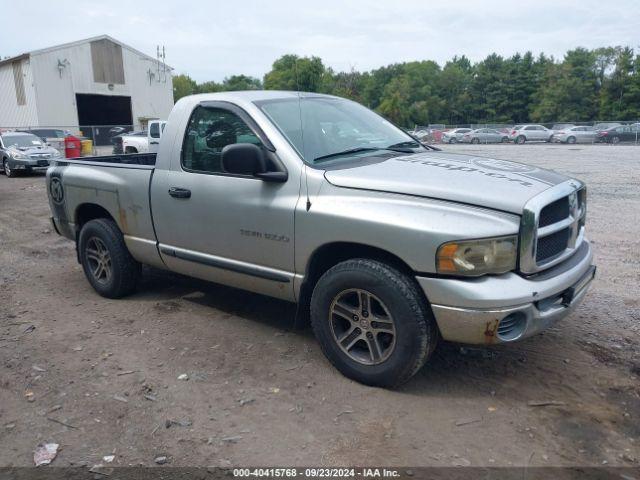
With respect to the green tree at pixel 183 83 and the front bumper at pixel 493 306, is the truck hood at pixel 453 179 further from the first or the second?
the green tree at pixel 183 83

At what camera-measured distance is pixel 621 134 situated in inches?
1446

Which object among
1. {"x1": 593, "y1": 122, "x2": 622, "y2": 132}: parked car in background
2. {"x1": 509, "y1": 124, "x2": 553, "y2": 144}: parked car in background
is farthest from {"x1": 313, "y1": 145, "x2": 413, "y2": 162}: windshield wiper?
{"x1": 509, "y1": 124, "x2": 553, "y2": 144}: parked car in background

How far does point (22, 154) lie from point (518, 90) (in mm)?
63818

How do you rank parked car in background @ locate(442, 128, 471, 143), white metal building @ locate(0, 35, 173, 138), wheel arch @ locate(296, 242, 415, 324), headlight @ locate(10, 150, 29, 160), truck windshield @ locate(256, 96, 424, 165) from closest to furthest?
wheel arch @ locate(296, 242, 415, 324) < truck windshield @ locate(256, 96, 424, 165) < headlight @ locate(10, 150, 29, 160) < white metal building @ locate(0, 35, 173, 138) < parked car in background @ locate(442, 128, 471, 143)

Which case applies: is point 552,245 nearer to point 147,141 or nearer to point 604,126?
point 147,141

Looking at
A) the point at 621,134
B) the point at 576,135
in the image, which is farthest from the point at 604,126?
the point at 621,134

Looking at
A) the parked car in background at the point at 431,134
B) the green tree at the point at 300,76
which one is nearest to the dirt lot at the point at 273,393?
the green tree at the point at 300,76

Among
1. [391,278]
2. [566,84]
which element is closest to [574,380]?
[391,278]

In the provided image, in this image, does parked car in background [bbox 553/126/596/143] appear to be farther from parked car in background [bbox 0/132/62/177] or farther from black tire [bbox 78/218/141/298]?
black tire [bbox 78/218/141/298]

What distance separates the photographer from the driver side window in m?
4.29

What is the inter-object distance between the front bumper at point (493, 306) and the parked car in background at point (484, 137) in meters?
42.8

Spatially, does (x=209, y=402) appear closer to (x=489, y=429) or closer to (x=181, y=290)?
(x=489, y=429)

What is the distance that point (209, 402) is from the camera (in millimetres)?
3510

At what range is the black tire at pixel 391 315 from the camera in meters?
3.30
